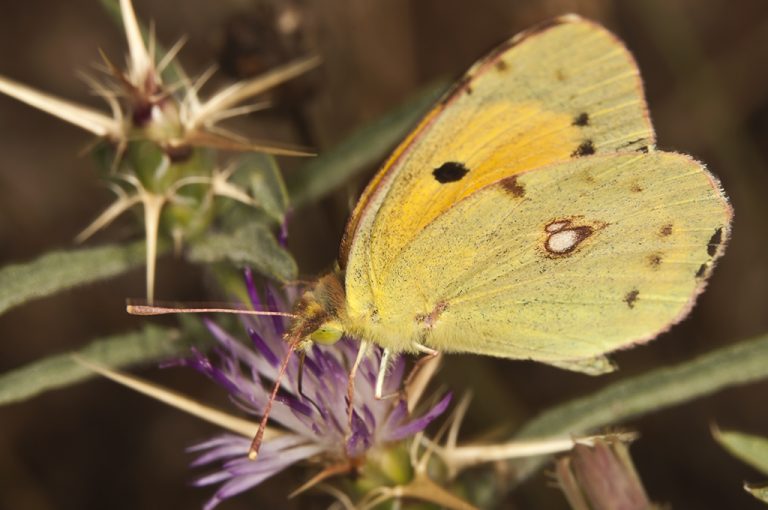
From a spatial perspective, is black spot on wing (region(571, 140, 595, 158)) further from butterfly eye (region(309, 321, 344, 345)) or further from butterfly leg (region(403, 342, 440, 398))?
butterfly eye (region(309, 321, 344, 345))

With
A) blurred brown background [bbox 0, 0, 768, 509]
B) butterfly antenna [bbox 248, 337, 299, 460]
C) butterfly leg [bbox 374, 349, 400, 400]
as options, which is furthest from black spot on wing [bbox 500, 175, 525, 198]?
blurred brown background [bbox 0, 0, 768, 509]

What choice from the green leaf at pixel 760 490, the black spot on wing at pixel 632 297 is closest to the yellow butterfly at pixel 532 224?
the black spot on wing at pixel 632 297

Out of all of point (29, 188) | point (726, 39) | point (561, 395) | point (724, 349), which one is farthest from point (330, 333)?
point (726, 39)

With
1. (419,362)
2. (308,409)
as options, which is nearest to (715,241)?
(419,362)

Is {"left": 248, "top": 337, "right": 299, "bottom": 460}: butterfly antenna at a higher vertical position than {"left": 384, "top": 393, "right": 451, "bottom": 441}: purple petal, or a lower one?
higher

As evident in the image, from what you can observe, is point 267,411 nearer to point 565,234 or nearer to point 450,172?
point 450,172

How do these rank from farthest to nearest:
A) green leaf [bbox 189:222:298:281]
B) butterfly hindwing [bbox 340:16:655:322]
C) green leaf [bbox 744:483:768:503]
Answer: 1. green leaf [bbox 189:222:298:281]
2. butterfly hindwing [bbox 340:16:655:322]
3. green leaf [bbox 744:483:768:503]

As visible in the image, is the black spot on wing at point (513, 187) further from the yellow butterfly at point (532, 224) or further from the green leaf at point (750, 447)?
the green leaf at point (750, 447)
